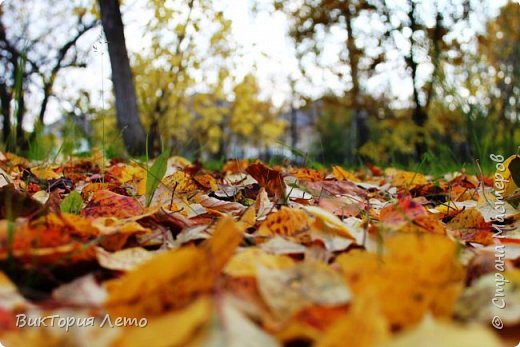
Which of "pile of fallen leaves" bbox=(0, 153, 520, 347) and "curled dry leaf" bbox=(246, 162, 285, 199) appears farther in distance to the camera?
"curled dry leaf" bbox=(246, 162, 285, 199)

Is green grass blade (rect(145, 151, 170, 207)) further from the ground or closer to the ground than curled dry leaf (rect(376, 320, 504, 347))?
further from the ground

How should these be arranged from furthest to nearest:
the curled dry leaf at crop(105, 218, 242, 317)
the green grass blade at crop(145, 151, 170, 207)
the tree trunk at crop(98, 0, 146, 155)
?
the tree trunk at crop(98, 0, 146, 155) → the green grass blade at crop(145, 151, 170, 207) → the curled dry leaf at crop(105, 218, 242, 317)

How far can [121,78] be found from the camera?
10.7 feet

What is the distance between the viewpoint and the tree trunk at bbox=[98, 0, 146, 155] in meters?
3.08

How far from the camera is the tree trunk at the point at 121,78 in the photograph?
3.08m

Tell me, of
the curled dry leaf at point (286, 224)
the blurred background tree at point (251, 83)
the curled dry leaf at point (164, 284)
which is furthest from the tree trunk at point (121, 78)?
the curled dry leaf at point (164, 284)

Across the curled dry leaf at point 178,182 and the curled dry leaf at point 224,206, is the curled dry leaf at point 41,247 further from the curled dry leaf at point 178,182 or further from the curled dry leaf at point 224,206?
the curled dry leaf at point 178,182

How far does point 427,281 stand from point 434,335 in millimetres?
119

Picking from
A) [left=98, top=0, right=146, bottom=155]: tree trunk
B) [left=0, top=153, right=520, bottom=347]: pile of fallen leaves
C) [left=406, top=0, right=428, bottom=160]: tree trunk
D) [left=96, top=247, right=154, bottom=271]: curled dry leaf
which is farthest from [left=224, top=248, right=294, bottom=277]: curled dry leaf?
[left=406, top=0, right=428, bottom=160]: tree trunk

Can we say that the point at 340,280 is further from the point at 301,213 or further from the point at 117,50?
the point at 117,50

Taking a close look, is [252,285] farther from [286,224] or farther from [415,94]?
[415,94]

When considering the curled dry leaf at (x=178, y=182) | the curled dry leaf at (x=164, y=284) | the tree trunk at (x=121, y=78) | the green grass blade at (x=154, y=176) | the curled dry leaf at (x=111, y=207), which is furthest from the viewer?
the tree trunk at (x=121, y=78)

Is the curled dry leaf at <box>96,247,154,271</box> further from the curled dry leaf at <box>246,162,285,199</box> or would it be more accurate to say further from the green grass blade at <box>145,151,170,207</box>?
the curled dry leaf at <box>246,162,285,199</box>

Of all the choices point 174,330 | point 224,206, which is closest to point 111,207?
point 224,206
